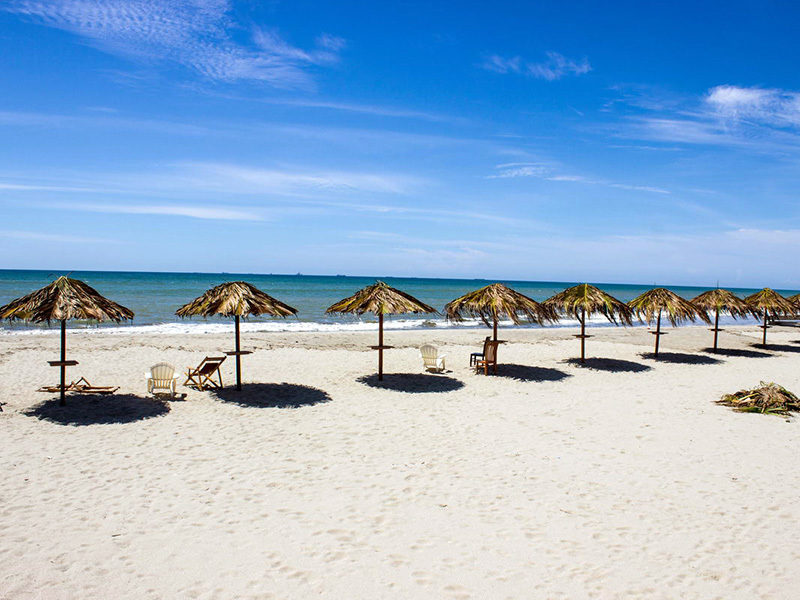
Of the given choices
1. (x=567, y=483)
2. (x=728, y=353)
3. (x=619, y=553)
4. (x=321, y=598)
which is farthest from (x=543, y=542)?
(x=728, y=353)

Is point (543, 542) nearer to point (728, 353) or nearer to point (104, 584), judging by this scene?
point (104, 584)

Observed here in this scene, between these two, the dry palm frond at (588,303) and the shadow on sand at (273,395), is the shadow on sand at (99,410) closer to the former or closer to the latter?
the shadow on sand at (273,395)

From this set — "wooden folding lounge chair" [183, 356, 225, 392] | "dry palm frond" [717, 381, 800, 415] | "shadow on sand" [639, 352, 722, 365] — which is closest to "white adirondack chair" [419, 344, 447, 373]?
"wooden folding lounge chair" [183, 356, 225, 392]

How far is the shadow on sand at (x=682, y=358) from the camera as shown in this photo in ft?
48.3

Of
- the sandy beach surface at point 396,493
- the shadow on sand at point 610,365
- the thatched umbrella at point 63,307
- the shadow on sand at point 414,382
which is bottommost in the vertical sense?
the sandy beach surface at point 396,493

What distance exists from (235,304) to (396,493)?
5.45 meters

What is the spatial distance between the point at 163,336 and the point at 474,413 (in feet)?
47.0

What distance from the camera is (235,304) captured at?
9.45 meters

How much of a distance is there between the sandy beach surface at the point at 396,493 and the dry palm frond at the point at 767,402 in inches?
14.2

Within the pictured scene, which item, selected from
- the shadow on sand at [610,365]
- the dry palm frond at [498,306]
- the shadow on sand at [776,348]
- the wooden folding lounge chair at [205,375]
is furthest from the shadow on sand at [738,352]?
the wooden folding lounge chair at [205,375]

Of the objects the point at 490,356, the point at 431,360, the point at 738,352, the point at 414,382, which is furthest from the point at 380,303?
the point at 738,352

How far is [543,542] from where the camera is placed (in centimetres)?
447

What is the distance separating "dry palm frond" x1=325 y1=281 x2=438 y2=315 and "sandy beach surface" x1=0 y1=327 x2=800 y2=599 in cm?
166

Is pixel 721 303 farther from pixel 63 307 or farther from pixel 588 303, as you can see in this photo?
pixel 63 307
